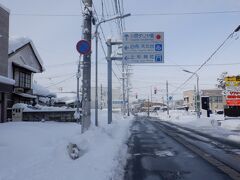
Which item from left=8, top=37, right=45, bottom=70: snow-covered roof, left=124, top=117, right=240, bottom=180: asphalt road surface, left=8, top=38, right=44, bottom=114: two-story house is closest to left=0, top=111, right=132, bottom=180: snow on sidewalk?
left=124, top=117, right=240, bottom=180: asphalt road surface

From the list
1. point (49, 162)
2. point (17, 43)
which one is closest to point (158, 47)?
point (17, 43)

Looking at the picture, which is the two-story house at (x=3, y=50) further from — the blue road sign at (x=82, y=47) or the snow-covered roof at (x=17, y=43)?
the blue road sign at (x=82, y=47)

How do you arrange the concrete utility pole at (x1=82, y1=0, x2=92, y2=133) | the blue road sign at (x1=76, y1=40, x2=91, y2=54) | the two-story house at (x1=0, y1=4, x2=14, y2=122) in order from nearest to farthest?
the blue road sign at (x1=76, y1=40, x2=91, y2=54), the concrete utility pole at (x1=82, y1=0, x2=92, y2=133), the two-story house at (x1=0, y1=4, x2=14, y2=122)

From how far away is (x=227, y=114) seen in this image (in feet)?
119

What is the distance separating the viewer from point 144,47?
23.4 metres

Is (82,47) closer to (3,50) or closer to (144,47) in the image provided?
(3,50)

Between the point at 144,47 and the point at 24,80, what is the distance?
1568 centimetres

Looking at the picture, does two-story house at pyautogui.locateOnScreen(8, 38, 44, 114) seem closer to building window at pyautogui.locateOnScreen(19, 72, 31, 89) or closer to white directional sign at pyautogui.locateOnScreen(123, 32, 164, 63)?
building window at pyautogui.locateOnScreen(19, 72, 31, 89)

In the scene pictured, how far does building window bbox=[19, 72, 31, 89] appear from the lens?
32.1m

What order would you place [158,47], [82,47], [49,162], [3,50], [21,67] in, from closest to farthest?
[49,162]
[82,47]
[3,50]
[158,47]
[21,67]

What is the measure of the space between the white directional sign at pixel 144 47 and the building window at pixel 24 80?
13875 mm

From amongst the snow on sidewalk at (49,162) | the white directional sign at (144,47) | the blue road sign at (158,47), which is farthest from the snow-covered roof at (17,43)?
the snow on sidewalk at (49,162)

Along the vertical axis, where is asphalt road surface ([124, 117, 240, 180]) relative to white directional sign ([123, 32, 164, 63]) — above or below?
below

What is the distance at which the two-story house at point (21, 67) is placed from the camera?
2991 cm
